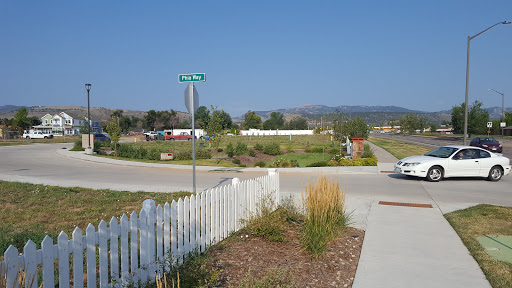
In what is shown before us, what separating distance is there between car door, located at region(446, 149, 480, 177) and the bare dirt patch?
10172 millimetres

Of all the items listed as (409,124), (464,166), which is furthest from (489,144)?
(409,124)

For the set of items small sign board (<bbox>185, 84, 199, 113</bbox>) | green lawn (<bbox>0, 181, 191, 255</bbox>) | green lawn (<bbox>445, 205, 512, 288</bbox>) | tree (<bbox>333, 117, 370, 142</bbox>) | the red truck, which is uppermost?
small sign board (<bbox>185, 84, 199, 113</bbox>)

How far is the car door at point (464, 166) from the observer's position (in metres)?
15.4

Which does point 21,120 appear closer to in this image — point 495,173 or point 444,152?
point 444,152

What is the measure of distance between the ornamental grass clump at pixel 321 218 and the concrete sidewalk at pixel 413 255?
0.62 meters

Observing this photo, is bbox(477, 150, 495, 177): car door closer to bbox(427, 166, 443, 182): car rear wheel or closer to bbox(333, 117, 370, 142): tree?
bbox(427, 166, 443, 182): car rear wheel

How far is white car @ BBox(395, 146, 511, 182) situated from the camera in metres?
15.3

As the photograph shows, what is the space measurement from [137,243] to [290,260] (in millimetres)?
2303

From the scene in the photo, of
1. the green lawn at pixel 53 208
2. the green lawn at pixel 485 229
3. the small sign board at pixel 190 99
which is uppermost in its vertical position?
the small sign board at pixel 190 99

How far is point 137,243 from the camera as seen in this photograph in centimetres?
464

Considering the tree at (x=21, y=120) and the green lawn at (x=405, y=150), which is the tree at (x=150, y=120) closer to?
the tree at (x=21, y=120)

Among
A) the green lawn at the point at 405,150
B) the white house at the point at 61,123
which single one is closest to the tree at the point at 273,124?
the white house at the point at 61,123

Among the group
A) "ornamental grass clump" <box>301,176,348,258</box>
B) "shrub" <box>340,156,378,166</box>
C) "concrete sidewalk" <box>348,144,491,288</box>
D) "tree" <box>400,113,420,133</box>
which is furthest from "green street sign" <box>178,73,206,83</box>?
"tree" <box>400,113,420,133</box>

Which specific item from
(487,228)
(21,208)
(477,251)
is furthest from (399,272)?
(21,208)
